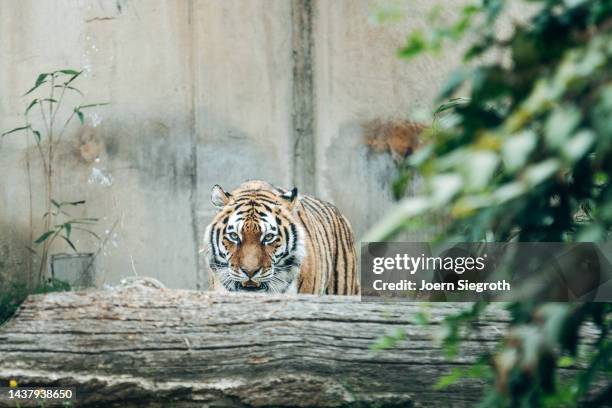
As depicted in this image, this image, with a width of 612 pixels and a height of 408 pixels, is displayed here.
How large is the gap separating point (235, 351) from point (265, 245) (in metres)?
1.73

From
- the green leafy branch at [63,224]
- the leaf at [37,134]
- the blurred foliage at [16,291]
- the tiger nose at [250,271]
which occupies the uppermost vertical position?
the leaf at [37,134]

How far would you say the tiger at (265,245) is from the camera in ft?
16.4

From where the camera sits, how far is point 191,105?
6.76 m

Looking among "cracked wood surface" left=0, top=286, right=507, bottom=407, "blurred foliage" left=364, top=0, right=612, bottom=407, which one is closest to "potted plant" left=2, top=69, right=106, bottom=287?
"cracked wood surface" left=0, top=286, right=507, bottom=407

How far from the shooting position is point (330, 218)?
5574 mm

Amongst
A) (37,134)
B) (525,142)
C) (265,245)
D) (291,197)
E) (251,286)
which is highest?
(37,134)

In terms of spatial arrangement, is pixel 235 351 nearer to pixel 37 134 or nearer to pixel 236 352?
pixel 236 352

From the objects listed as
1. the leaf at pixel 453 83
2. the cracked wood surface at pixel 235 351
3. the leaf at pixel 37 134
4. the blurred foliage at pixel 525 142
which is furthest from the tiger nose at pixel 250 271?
the leaf at pixel 453 83

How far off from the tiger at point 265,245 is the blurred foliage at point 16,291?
1.25m

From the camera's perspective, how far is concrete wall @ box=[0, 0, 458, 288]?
662cm

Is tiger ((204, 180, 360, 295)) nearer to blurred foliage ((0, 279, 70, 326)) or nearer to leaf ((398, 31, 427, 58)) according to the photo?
blurred foliage ((0, 279, 70, 326))

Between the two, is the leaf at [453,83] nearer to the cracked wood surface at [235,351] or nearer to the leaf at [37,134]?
the cracked wood surface at [235,351]

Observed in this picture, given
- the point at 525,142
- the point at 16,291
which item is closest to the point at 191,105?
the point at 16,291

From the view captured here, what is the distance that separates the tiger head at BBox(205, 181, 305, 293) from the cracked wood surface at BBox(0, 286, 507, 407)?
1385 millimetres
